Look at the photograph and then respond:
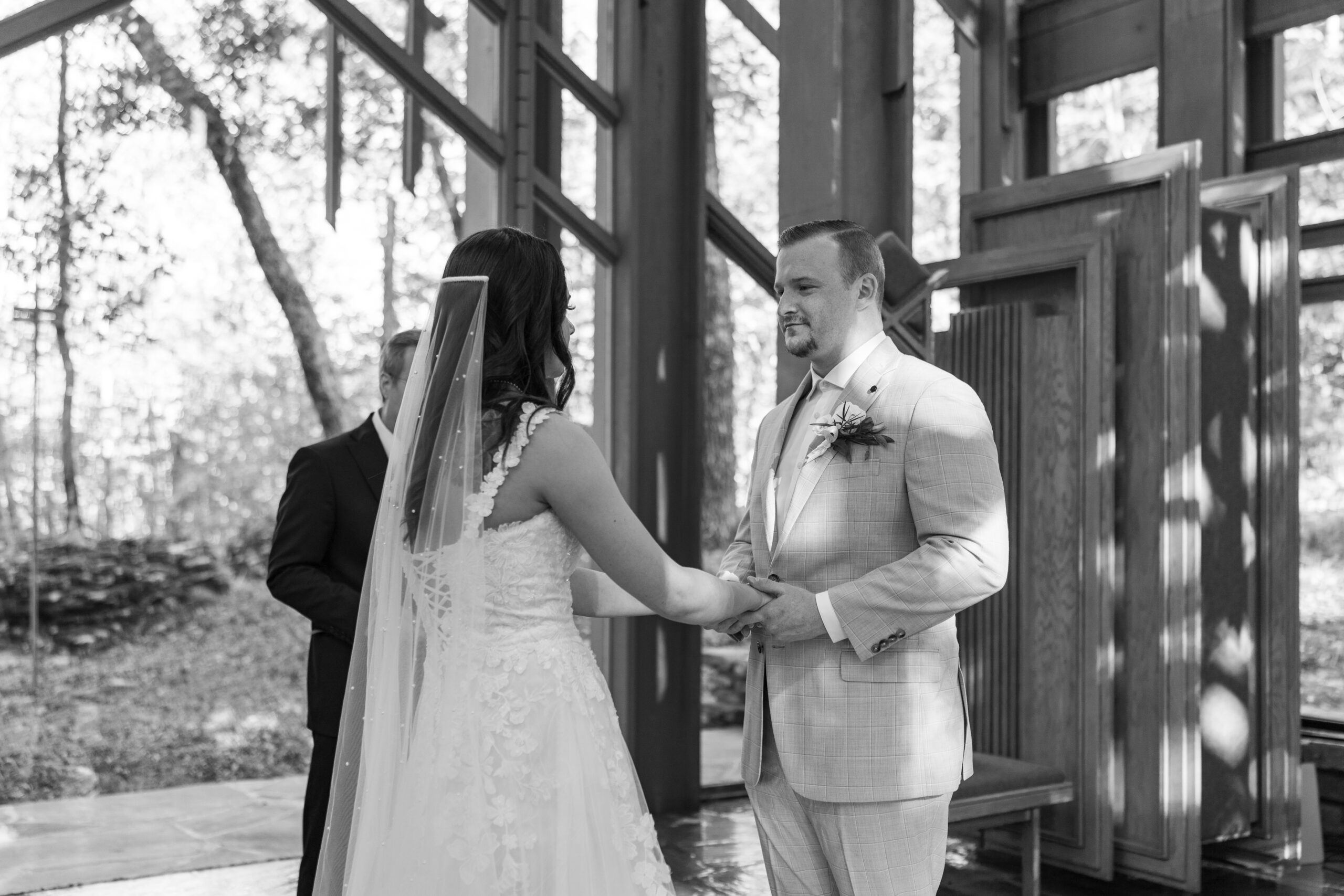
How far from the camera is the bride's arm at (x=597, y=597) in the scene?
2.57 m

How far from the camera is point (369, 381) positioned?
8.48 m

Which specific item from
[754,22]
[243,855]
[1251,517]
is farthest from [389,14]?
[1251,517]

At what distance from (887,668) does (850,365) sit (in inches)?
21.9

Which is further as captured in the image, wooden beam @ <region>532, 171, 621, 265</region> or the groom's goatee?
wooden beam @ <region>532, 171, 621, 265</region>

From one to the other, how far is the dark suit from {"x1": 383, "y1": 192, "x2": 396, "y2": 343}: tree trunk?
341cm

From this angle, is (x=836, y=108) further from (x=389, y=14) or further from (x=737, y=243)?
(x=389, y=14)

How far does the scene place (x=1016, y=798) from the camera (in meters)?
4.18

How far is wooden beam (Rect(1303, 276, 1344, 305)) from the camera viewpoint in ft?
17.5

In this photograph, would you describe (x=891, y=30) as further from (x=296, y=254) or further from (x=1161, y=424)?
(x=296, y=254)

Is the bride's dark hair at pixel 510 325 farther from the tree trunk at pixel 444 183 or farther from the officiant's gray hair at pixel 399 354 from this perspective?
the tree trunk at pixel 444 183

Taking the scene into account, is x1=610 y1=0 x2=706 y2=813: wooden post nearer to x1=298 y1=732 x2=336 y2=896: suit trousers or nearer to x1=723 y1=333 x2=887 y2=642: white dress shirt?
x1=298 y1=732 x2=336 y2=896: suit trousers

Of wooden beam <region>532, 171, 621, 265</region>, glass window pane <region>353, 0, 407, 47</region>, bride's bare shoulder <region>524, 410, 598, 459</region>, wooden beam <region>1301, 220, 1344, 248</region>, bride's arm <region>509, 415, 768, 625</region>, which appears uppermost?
glass window pane <region>353, 0, 407, 47</region>

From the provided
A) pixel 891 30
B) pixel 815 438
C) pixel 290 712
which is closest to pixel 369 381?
pixel 290 712

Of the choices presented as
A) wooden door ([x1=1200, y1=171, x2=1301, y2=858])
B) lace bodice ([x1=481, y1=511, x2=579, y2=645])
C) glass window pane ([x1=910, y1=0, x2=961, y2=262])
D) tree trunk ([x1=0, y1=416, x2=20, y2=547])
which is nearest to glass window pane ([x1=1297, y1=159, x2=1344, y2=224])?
wooden door ([x1=1200, y1=171, x2=1301, y2=858])
